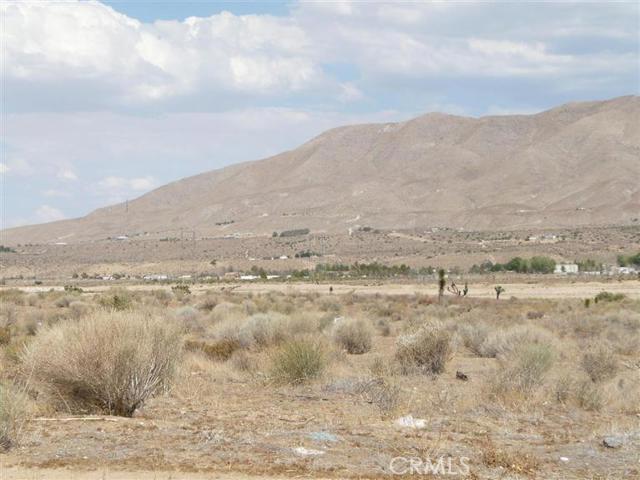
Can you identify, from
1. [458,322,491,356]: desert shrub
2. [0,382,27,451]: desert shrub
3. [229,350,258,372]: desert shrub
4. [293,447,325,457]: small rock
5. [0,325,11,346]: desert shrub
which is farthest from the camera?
[0,325,11,346]: desert shrub

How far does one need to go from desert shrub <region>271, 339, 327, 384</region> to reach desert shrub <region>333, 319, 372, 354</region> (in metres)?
8.08

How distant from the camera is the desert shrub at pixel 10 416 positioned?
1248 cm

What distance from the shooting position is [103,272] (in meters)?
122

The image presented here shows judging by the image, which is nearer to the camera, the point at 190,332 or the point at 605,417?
the point at 605,417

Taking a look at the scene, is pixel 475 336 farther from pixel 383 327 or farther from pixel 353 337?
pixel 383 327

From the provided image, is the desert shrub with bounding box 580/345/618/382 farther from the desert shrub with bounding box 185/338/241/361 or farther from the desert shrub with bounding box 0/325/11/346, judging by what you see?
the desert shrub with bounding box 0/325/11/346

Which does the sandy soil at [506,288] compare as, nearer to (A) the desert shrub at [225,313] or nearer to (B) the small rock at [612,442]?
(A) the desert shrub at [225,313]

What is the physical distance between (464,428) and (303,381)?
6.13 meters

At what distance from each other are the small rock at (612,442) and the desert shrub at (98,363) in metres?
7.76

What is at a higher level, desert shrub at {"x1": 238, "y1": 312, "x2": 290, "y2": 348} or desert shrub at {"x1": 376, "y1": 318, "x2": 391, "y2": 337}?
desert shrub at {"x1": 238, "y1": 312, "x2": 290, "y2": 348}

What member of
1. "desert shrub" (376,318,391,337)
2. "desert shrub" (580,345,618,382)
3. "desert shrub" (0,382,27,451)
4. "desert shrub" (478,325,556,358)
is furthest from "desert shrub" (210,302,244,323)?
"desert shrub" (0,382,27,451)

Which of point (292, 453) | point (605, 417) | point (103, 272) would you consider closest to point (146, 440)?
point (292, 453)

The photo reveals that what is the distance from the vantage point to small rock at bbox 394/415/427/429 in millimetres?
14462

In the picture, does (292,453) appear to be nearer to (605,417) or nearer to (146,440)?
(146,440)
